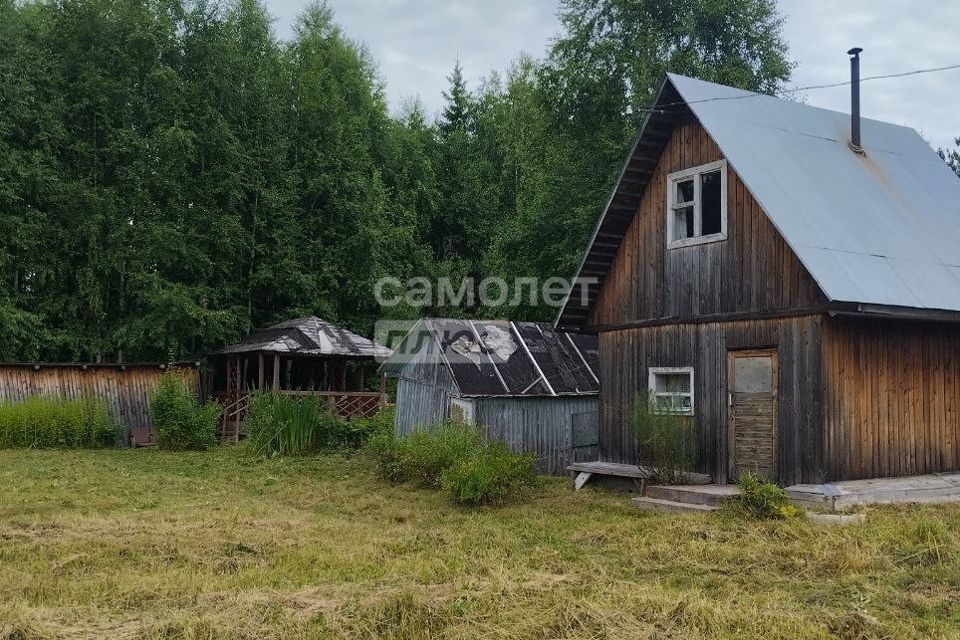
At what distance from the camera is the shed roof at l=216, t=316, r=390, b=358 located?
82.5 ft

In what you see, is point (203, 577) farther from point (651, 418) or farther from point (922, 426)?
point (922, 426)

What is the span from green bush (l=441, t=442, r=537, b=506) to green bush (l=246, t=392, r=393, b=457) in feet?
19.8


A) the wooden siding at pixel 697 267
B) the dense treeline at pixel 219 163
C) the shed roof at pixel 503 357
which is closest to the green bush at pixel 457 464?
the shed roof at pixel 503 357

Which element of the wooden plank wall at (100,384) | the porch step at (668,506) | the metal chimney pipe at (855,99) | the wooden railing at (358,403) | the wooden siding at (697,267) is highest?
the metal chimney pipe at (855,99)

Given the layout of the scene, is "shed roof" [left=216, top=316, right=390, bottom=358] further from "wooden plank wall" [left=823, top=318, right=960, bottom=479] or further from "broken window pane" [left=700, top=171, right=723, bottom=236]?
"wooden plank wall" [left=823, top=318, right=960, bottom=479]

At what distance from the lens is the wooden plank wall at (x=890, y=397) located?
1144cm

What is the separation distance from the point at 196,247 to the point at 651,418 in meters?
19.1

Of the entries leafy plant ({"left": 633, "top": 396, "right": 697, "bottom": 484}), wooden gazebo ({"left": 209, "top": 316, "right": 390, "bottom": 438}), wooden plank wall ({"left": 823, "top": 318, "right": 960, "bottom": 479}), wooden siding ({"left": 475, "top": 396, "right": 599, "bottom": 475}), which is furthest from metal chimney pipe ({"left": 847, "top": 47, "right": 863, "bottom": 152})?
wooden gazebo ({"left": 209, "top": 316, "right": 390, "bottom": 438})

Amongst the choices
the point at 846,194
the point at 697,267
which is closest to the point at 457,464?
the point at 697,267

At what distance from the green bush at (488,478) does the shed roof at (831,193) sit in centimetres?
343

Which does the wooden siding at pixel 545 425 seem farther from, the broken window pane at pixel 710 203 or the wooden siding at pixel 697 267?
the broken window pane at pixel 710 203

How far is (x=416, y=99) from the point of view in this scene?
153ft

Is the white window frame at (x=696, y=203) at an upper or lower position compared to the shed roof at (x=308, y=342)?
upper

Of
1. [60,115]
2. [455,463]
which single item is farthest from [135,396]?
[455,463]
